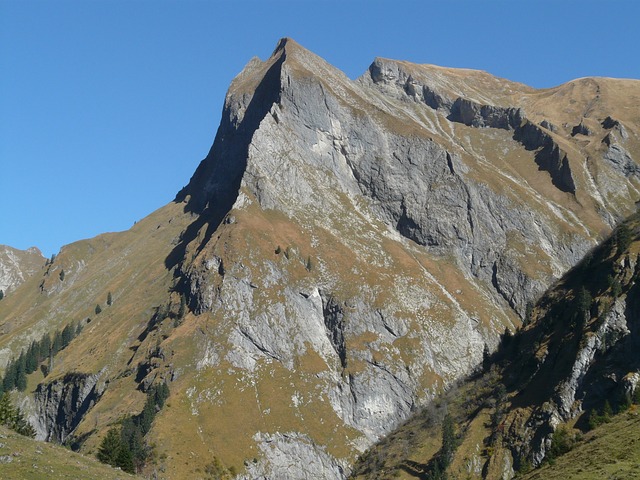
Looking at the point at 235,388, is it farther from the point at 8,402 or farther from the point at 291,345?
the point at 8,402

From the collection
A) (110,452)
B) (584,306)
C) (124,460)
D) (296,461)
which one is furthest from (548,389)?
(110,452)

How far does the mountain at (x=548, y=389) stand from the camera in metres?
131

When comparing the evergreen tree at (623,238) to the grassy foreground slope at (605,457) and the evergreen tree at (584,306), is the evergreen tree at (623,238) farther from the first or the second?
the grassy foreground slope at (605,457)

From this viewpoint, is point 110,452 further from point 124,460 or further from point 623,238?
point 623,238

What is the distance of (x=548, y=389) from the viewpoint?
143250 mm

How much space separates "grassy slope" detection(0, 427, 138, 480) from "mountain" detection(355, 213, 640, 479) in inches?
3007

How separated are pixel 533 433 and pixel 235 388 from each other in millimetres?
80455

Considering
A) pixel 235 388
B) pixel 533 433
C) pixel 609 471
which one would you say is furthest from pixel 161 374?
pixel 609 471

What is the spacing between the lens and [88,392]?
196000 mm

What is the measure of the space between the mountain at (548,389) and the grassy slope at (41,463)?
3007 inches

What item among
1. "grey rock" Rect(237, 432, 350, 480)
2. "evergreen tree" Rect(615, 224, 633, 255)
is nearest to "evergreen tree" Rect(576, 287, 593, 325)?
"evergreen tree" Rect(615, 224, 633, 255)

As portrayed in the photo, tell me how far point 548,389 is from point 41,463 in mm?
115557

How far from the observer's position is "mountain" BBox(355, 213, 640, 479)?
131 m

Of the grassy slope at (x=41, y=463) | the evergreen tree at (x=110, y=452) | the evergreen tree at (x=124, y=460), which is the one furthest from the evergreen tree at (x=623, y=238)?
the grassy slope at (x=41, y=463)
